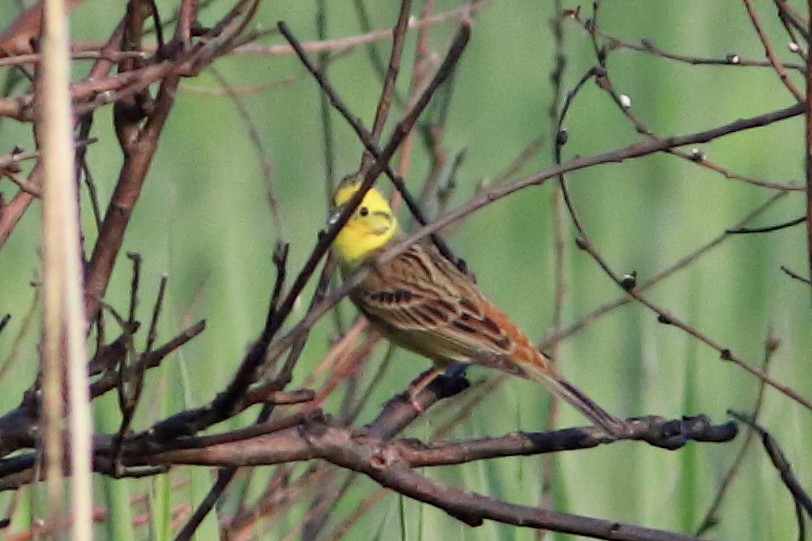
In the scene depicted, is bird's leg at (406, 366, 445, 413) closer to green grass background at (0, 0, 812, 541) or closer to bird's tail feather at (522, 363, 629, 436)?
green grass background at (0, 0, 812, 541)

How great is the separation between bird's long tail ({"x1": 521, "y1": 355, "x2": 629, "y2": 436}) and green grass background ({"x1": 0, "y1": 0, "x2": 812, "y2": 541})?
6 centimetres

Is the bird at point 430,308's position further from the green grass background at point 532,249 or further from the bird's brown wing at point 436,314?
the green grass background at point 532,249

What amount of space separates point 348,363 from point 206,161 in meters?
2.33

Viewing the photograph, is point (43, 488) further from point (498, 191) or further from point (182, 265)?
point (182, 265)

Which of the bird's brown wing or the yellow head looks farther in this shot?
the yellow head

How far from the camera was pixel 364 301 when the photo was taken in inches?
139

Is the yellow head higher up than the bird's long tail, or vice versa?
the yellow head

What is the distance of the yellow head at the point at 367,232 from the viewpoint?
3.73 m

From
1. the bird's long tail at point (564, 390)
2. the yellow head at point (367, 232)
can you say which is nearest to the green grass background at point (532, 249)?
the bird's long tail at point (564, 390)

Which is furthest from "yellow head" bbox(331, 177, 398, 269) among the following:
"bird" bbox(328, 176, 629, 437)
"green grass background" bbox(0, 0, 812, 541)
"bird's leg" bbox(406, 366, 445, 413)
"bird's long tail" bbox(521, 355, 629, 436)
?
"bird's leg" bbox(406, 366, 445, 413)

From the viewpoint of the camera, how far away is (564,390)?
3158mm

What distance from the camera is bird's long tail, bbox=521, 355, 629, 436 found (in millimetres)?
2781

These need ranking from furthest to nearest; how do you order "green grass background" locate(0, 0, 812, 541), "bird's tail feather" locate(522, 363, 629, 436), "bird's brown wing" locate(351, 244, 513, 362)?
"bird's brown wing" locate(351, 244, 513, 362), "green grass background" locate(0, 0, 812, 541), "bird's tail feather" locate(522, 363, 629, 436)

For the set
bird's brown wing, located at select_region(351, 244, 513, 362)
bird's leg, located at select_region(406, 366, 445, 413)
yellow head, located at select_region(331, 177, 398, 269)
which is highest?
yellow head, located at select_region(331, 177, 398, 269)
